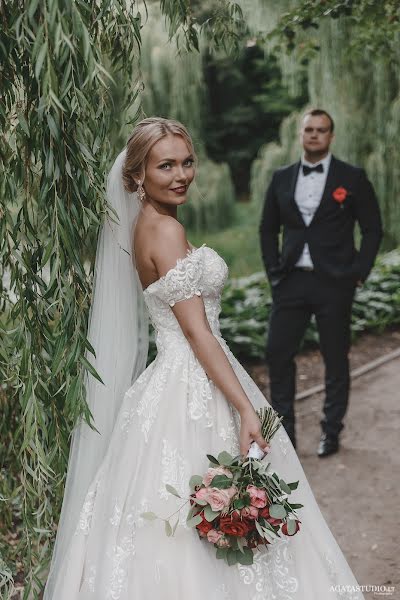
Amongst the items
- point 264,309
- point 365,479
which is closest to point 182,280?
point 365,479

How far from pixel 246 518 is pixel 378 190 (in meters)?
6.63

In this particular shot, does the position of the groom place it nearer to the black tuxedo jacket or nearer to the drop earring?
the black tuxedo jacket

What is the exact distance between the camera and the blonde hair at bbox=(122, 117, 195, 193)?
239cm

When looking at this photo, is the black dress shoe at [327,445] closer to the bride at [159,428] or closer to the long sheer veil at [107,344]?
the bride at [159,428]

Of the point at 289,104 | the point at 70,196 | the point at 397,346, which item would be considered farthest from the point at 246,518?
the point at 289,104

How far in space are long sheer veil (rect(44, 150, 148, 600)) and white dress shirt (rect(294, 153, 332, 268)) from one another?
1813mm

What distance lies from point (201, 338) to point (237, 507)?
540 millimetres

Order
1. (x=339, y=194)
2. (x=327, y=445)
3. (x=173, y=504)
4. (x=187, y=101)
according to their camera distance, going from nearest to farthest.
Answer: (x=173, y=504) < (x=339, y=194) < (x=327, y=445) < (x=187, y=101)

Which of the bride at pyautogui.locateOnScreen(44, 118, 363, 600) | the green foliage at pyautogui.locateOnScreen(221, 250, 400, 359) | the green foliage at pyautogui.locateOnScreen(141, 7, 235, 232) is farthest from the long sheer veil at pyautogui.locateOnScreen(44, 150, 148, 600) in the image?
the green foliage at pyautogui.locateOnScreen(141, 7, 235, 232)

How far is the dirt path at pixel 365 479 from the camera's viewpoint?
130 inches

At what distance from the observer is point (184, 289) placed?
2342mm

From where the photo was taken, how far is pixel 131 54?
103 inches

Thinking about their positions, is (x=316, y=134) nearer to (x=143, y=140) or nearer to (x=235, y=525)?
(x=143, y=140)

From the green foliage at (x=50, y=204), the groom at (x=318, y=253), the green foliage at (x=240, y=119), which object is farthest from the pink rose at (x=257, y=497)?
the green foliage at (x=240, y=119)
